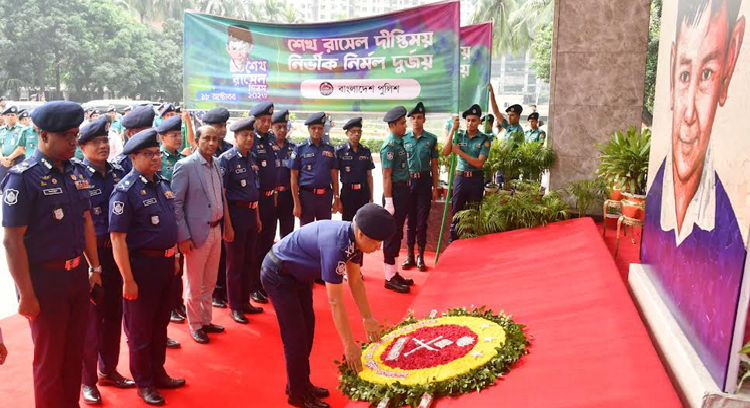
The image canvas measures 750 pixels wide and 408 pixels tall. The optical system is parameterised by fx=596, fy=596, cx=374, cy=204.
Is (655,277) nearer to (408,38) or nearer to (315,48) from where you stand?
(408,38)

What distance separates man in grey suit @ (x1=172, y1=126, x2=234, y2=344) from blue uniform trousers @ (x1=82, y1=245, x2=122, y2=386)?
1.63 feet

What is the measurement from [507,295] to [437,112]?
260cm

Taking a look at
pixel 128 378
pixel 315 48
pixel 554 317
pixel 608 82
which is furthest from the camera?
pixel 315 48

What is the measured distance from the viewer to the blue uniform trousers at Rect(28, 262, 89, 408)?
2.80m

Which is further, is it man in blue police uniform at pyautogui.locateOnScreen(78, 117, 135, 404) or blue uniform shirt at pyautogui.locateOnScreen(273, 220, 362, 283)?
man in blue police uniform at pyautogui.locateOnScreen(78, 117, 135, 404)

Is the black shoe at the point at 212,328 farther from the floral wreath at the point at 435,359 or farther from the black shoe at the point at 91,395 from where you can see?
the floral wreath at the point at 435,359

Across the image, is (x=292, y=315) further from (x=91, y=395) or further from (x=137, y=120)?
(x=137, y=120)

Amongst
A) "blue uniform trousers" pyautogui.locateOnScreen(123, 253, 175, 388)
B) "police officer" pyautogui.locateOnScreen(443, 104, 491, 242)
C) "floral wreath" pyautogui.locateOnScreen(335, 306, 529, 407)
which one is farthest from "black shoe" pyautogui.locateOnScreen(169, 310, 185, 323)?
"police officer" pyautogui.locateOnScreen(443, 104, 491, 242)

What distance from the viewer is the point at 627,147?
15.0 feet

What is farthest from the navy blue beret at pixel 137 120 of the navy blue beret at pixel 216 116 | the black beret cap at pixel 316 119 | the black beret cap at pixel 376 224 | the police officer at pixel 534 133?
the police officer at pixel 534 133

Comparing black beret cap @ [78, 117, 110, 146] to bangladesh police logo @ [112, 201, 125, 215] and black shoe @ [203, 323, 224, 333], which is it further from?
black shoe @ [203, 323, 224, 333]

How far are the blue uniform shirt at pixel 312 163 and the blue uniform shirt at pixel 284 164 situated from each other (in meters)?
0.13

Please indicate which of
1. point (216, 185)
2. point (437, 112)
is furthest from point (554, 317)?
point (437, 112)

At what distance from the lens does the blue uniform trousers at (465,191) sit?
6.08 m
